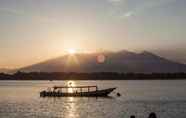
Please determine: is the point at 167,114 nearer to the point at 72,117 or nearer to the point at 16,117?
the point at 72,117

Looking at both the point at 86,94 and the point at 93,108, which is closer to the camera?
the point at 93,108

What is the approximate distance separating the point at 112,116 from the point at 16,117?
13382mm

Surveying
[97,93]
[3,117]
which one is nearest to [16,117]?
[3,117]

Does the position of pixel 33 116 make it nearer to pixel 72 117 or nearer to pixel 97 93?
pixel 72 117

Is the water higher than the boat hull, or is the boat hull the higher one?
the boat hull

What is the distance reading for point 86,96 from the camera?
101 metres

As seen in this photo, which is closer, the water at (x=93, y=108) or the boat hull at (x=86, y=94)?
the water at (x=93, y=108)

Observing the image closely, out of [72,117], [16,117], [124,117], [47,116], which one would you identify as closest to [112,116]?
[124,117]

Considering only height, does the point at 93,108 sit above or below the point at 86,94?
below

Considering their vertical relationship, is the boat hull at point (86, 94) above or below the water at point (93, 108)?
above

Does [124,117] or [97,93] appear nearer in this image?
[124,117]

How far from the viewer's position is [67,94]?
340 ft

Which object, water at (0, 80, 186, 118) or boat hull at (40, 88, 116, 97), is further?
boat hull at (40, 88, 116, 97)

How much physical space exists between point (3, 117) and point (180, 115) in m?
24.4
